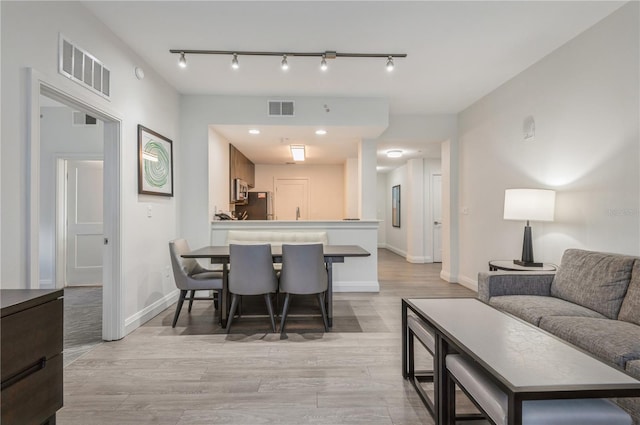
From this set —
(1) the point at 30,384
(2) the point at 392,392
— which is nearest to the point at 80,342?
(1) the point at 30,384

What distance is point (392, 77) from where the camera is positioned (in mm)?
3793

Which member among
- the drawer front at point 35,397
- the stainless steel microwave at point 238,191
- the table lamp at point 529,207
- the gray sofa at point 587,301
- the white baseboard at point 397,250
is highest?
the stainless steel microwave at point 238,191

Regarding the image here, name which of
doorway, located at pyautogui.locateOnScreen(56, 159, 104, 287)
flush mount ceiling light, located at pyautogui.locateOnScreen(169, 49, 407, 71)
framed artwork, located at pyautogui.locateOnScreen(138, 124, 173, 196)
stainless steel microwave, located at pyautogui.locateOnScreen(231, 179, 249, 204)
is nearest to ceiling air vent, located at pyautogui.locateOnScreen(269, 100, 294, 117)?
flush mount ceiling light, located at pyautogui.locateOnScreen(169, 49, 407, 71)

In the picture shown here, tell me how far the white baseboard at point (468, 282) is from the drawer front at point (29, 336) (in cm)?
481

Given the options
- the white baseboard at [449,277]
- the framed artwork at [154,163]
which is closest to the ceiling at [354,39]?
the framed artwork at [154,163]

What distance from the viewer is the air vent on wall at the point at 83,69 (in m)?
2.29

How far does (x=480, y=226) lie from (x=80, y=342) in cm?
489

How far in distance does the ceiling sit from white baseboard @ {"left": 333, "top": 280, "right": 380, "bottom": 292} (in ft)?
8.72

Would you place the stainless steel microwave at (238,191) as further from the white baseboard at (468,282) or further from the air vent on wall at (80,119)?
the white baseboard at (468,282)

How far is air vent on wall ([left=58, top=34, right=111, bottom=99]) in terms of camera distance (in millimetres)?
2290

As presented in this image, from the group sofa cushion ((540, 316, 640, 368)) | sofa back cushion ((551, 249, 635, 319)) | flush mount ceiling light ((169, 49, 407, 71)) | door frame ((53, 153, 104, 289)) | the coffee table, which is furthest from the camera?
door frame ((53, 153, 104, 289))

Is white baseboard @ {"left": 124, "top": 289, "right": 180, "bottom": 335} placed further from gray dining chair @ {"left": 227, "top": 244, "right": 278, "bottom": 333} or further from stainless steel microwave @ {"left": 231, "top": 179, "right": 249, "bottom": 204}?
stainless steel microwave @ {"left": 231, "top": 179, "right": 249, "bottom": 204}

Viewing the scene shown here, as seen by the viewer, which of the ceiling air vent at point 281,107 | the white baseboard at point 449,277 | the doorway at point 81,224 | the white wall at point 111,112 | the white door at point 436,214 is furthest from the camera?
the white door at point 436,214

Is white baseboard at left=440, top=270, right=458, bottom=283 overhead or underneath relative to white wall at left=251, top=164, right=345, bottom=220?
underneath
